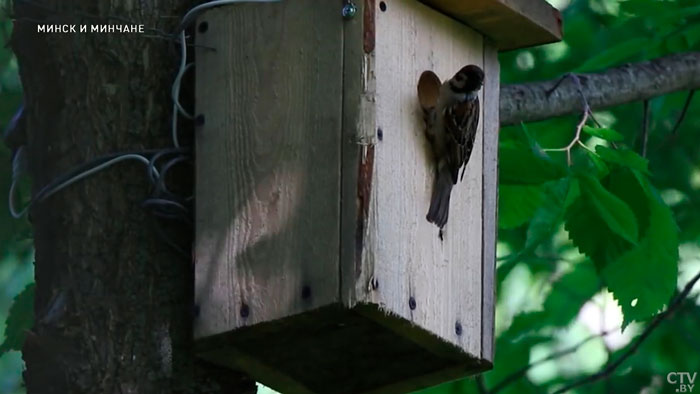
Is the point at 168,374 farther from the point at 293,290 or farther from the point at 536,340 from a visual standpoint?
the point at 536,340

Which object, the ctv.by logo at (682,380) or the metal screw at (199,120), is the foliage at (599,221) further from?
the metal screw at (199,120)

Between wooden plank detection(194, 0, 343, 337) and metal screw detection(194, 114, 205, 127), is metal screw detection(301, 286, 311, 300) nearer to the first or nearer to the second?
wooden plank detection(194, 0, 343, 337)

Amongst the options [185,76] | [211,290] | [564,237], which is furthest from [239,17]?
[564,237]

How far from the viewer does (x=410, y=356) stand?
394 cm

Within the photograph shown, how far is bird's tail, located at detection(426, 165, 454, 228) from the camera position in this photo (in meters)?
3.84

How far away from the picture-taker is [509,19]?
420 cm

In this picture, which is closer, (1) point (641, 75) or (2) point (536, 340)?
(1) point (641, 75)

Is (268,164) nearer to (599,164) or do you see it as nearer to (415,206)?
(415,206)

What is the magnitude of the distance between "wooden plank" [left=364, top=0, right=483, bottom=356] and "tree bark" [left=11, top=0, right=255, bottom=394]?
540 millimetres

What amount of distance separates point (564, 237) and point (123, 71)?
428cm

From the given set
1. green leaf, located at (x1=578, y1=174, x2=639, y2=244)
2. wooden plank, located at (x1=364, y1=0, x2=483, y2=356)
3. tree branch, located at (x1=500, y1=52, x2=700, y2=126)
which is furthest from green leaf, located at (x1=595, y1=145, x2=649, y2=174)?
wooden plank, located at (x1=364, y1=0, x2=483, y2=356)

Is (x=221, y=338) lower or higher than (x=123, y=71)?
lower

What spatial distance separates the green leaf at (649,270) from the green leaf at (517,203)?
41cm

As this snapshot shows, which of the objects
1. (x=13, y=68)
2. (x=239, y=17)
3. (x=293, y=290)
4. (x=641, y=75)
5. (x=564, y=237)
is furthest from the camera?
(x=564, y=237)
